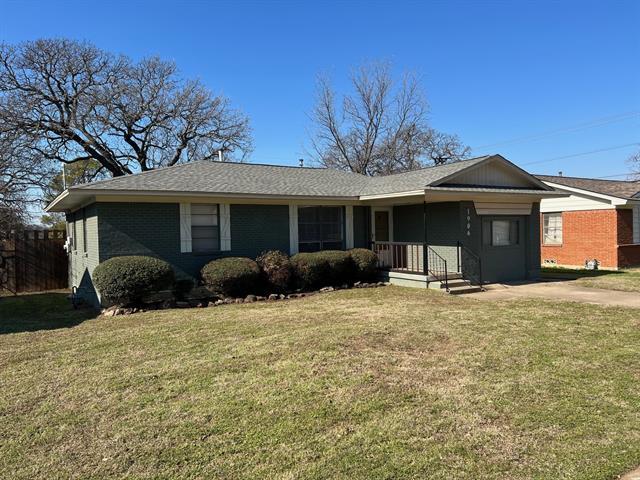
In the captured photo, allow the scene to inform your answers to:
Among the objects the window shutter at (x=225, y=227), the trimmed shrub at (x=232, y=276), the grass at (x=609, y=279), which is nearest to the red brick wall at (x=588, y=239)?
the grass at (x=609, y=279)

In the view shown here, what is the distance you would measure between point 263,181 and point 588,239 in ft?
45.5

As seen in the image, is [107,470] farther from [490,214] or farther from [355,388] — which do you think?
[490,214]

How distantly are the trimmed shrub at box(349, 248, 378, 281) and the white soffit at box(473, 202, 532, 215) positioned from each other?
3.37 meters

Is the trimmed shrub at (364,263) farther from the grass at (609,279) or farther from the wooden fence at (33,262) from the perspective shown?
the wooden fence at (33,262)

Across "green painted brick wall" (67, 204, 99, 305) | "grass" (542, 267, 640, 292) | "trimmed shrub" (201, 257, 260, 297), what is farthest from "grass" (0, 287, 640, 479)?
"grass" (542, 267, 640, 292)

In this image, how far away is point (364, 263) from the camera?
542 inches

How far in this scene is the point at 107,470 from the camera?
3.50m

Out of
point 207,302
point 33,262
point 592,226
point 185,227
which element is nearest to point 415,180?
point 185,227

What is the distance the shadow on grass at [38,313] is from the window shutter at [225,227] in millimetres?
3591

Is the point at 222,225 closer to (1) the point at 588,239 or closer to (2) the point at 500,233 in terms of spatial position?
(2) the point at 500,233

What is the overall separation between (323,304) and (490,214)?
21.2 ft

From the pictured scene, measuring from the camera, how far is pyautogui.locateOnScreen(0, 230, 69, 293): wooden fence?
50.3ft

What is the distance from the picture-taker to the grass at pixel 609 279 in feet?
42.8

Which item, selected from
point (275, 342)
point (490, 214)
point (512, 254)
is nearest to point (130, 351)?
point (275, 342)
